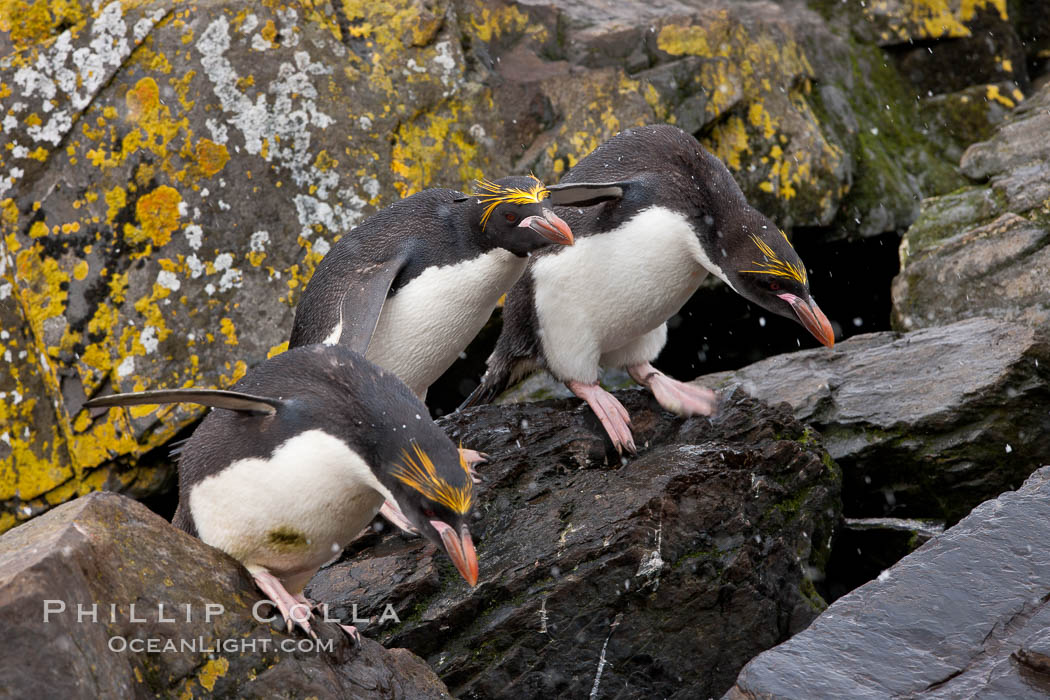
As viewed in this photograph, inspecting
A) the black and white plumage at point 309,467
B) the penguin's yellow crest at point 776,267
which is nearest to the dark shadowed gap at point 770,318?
the penguin's yellow crest at point 776,267

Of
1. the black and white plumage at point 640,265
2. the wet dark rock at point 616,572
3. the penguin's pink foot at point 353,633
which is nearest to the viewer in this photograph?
the penguin's pink foot at point 353,633

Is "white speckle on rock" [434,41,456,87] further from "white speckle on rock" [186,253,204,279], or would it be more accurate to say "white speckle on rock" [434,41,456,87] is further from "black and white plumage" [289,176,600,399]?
"white speckle on rock" [186,253,204,279]

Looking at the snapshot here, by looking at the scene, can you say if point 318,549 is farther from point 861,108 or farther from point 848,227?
point 861,108

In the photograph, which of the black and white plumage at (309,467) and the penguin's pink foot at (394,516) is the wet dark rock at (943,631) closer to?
the black and white plumage at (309,467)

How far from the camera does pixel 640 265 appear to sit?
4848mm

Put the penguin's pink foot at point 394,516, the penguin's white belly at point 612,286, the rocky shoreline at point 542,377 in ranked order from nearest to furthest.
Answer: the rocky shoreline at point 542,377
the penguin's pink foot at point 394,516
the penguin's white belly at point 612,286

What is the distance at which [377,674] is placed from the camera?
3.32m

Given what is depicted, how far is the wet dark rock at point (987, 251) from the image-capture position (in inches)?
231

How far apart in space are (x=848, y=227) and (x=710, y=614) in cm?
378

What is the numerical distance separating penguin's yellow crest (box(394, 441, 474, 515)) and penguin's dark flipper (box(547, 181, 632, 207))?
1.86 m

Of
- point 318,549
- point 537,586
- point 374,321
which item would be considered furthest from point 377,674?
point 374,321

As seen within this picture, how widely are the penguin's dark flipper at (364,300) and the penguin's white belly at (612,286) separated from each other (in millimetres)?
705

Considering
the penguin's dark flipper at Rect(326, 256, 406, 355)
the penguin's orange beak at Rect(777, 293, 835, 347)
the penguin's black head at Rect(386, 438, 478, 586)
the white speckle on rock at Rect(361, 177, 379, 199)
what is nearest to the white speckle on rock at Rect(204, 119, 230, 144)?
the white speckle on rock at Rect(361, 177, 379, 199)

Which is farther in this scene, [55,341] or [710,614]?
[55,341]
